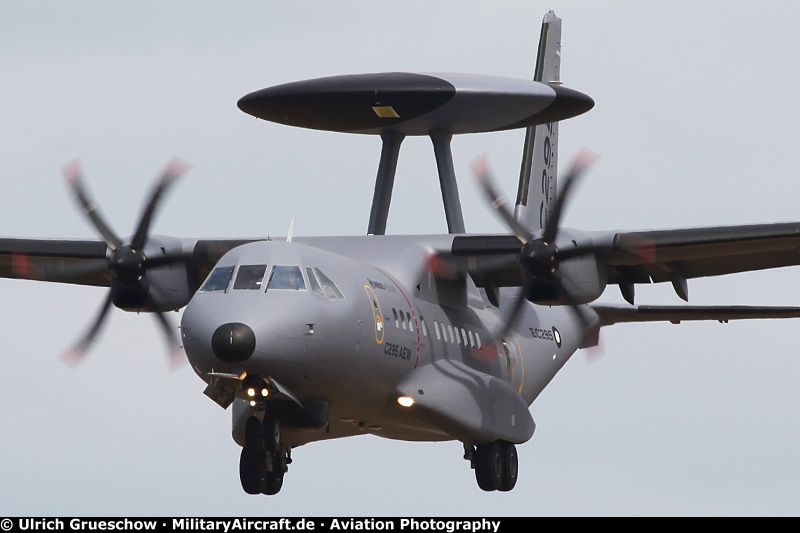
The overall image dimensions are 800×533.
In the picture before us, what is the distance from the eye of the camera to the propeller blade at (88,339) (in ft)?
76.1

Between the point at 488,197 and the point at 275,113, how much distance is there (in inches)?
172

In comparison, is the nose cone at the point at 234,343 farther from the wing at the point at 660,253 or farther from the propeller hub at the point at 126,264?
the wing at the point at 660,253

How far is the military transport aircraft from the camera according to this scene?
1914 cm

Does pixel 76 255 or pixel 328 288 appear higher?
pixel 328 288

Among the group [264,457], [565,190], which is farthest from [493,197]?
[264,457]

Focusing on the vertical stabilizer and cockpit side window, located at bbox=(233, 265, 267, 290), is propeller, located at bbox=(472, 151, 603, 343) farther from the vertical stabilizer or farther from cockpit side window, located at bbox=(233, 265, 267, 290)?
the vertical stabilizer

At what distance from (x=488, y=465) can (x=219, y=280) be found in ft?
19.1

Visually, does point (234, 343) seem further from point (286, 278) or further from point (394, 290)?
point (394, 290)

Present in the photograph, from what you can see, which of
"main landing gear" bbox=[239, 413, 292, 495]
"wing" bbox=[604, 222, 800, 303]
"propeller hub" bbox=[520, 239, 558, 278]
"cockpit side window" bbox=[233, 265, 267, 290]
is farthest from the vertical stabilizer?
"cockpit side window" bbox=[233, 265, 267, 290]

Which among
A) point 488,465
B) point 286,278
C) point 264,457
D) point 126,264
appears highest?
point 286,278

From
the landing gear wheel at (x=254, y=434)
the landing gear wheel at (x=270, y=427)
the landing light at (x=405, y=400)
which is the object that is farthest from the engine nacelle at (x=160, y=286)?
the landing light at (x=405, y=400)

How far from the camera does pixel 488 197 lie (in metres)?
22.3

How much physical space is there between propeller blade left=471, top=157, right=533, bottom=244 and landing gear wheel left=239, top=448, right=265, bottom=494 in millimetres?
4836

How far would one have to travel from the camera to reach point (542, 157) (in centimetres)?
Answer: 2853
